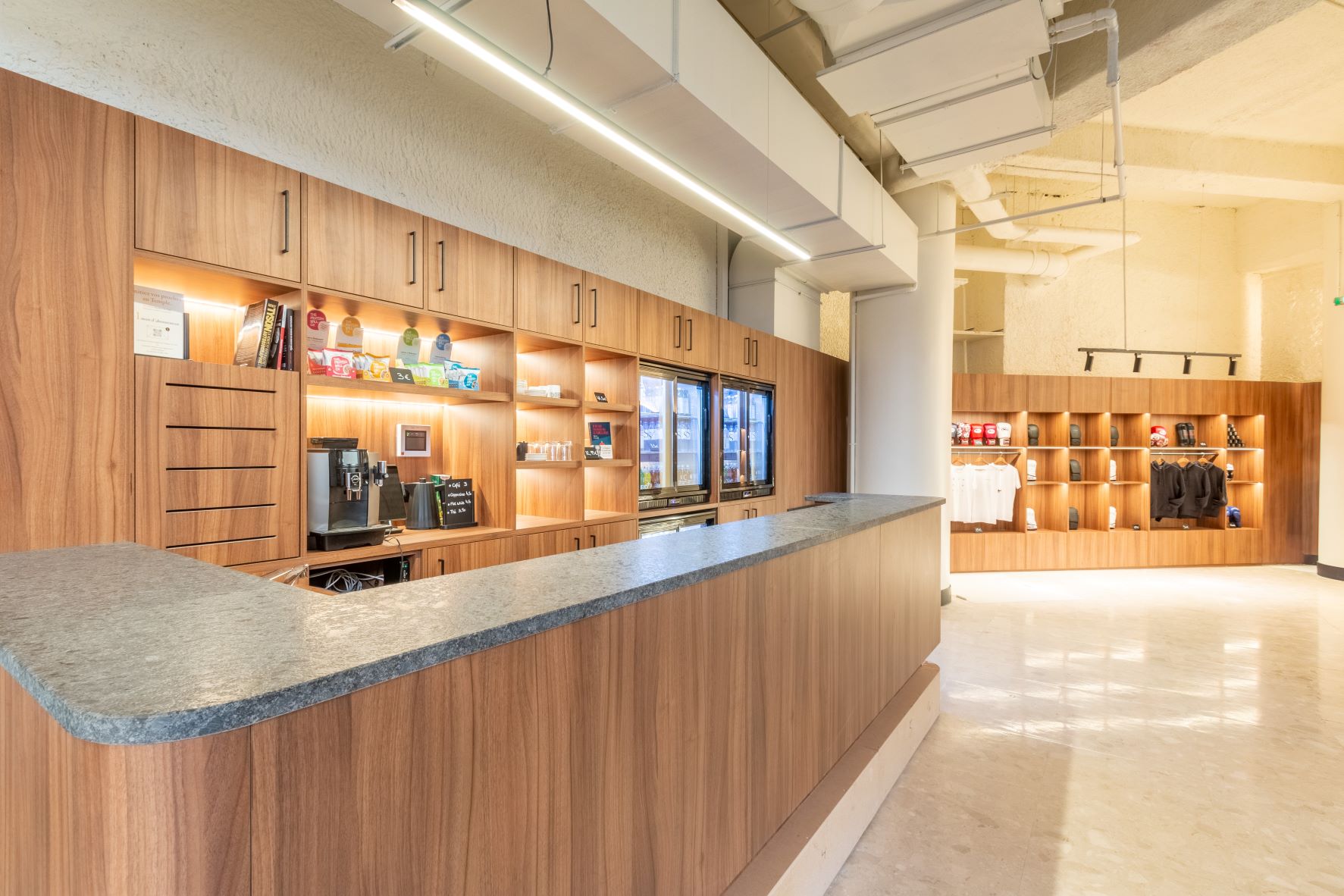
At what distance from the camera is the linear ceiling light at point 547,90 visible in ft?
7.00

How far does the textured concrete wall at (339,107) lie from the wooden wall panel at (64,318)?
0.61 metres

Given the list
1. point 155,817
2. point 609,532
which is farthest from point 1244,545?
point 155,817

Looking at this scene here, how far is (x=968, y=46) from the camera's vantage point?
3.21 m

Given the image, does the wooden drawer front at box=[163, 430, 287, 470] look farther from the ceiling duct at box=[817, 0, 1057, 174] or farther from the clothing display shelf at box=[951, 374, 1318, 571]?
the clothing display shelf at box=[951, 374, 1318, 571]

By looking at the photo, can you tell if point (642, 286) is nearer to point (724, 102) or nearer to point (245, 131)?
point (724, 102)

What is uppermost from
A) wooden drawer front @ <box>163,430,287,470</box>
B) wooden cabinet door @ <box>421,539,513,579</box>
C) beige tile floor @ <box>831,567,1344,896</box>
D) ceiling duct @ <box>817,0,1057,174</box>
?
ceiling duct @ <box>817,0,1057,174</box>

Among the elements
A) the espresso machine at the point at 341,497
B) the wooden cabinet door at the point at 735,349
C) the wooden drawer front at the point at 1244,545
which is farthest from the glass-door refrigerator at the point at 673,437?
the wooden drawer front at the point at 1244,545

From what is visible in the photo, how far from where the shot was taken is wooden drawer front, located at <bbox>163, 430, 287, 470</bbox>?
2301 mm

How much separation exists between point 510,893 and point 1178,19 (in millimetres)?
4982

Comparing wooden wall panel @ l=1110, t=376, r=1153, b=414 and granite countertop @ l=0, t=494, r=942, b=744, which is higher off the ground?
wooden wall panel @ l=1110, t=376, r=1153, b=414

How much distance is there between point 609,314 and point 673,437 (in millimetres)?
1129

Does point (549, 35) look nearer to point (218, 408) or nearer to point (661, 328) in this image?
point (218, 408)

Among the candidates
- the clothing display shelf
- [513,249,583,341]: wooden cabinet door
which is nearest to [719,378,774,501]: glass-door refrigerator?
[513,249,583,341]: wooden cabinet door

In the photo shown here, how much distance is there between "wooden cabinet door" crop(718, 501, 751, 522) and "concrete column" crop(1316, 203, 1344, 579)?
23.4ft
